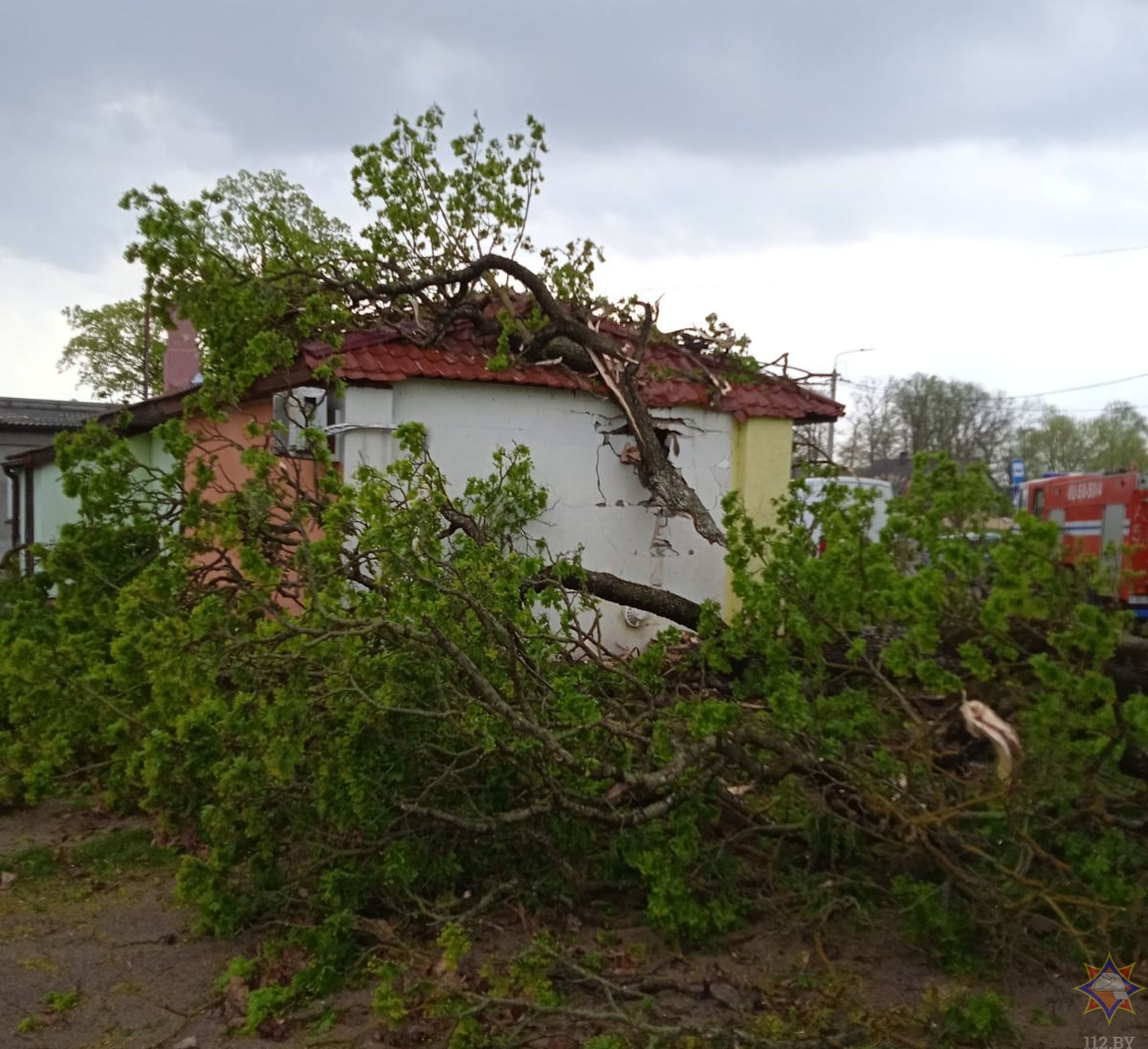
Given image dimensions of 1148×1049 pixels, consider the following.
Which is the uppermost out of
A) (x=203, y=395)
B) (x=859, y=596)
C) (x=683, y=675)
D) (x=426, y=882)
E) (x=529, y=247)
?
(x=529, y=247)

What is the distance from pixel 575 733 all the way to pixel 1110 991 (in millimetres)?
2105

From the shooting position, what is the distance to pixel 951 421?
4281 cm

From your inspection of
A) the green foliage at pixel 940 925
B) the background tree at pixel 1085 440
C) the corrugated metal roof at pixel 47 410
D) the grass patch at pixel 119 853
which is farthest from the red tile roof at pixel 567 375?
the background tree at pixel 1085 440

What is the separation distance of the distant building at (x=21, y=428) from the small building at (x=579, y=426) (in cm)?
1200

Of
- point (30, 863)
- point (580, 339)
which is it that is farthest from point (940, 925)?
point (580, 339)

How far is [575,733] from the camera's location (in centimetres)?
419

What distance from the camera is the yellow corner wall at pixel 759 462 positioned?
9.00 meters

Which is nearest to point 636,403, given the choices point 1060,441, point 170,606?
point 170,606

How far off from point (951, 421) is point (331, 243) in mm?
39373

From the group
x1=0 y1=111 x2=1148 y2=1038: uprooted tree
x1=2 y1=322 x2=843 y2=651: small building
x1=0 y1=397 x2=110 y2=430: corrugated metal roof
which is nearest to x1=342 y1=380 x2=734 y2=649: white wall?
x1=2 y1=322 x2=843 y2=651: small building

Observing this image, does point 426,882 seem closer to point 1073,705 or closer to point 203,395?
point 1073,705

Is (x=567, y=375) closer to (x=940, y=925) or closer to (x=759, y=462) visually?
(x=759, y=462)

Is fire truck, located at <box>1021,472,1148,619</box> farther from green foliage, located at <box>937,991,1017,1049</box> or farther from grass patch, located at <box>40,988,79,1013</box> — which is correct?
grass patch, located at <box>40,988,79,1013</box>

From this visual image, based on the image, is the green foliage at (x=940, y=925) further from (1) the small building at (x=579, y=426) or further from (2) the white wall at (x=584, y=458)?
(2) the white wall at (x=584, y=458)
